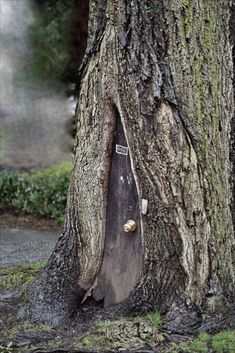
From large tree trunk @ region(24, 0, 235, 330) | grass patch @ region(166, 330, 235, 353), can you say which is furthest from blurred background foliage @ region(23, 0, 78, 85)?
grass patch @ region(166, 330, 235, 353)

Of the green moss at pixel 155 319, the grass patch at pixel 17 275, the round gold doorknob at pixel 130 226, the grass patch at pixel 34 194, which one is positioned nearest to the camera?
the green moss at pixel 155 319

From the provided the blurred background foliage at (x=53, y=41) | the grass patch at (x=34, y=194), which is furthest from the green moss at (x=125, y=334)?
the blurred background foliage at (x=53, y=41)

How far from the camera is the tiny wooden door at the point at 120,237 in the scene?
4363 millimetres

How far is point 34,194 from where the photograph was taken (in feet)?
32.1

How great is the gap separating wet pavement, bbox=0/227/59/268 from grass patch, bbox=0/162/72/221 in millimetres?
735

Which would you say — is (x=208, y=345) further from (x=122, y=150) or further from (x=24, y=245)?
(x=24, y=245)

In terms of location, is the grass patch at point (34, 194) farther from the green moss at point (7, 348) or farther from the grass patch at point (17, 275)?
the green moss at point (7, 348)

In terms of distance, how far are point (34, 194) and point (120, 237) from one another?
5.42m

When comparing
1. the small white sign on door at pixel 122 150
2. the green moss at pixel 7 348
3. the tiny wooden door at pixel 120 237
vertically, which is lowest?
the green moss at pixel 7 348

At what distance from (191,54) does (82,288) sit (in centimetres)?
166

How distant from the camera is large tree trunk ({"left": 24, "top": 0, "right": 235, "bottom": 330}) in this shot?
13.4 ft

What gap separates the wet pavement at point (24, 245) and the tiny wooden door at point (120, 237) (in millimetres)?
2344

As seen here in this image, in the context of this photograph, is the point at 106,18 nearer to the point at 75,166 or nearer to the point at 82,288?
the point at 75,166

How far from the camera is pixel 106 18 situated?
4.22 meters
